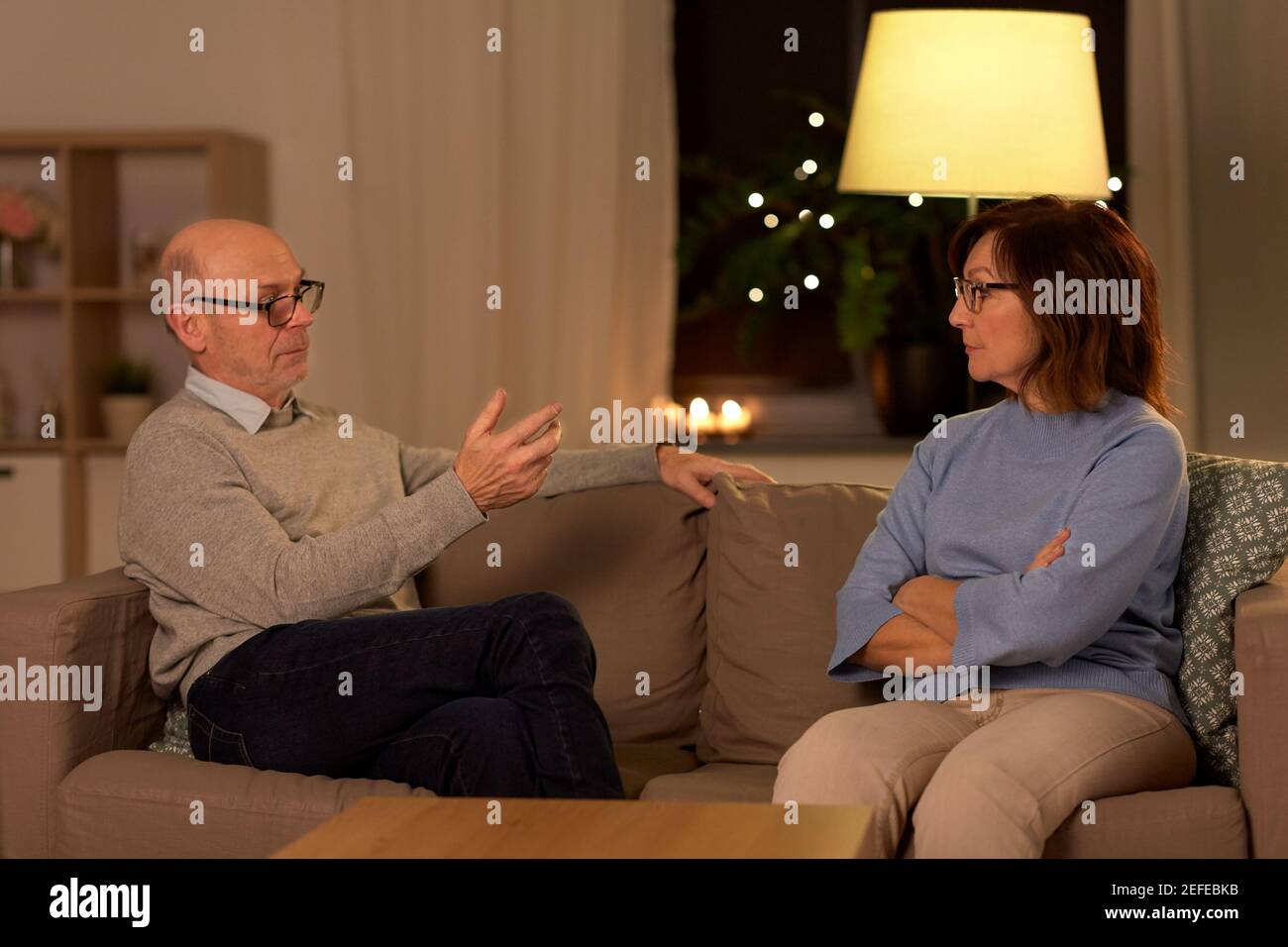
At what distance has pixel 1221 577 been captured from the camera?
191 centimetres

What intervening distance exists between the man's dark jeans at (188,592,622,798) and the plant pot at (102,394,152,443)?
2.07 m

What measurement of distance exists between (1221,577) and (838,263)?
2160 mm

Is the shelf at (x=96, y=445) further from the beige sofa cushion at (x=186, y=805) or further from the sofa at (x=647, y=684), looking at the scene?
the beige sofa cushion at (x=186, y=805)

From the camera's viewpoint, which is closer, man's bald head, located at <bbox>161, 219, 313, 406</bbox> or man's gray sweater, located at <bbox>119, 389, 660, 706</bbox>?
man's gray sweater, located at <bbox>119, 389, 660, 706</bbox>

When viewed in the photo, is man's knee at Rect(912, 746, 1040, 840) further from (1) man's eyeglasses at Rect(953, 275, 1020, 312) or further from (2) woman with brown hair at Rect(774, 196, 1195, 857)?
→ (1) man's eyeglasses at Rect(953, 275, 1020, 312)

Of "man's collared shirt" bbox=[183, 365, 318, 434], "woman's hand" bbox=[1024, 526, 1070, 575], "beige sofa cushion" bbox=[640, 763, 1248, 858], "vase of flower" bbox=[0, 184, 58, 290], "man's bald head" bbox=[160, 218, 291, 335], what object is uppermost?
"vase of flower" bbox=[0, 184, 58, 290]

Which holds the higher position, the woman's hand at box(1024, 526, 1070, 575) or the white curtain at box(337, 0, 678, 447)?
the white curtain at box(337, 0, 678, 447)

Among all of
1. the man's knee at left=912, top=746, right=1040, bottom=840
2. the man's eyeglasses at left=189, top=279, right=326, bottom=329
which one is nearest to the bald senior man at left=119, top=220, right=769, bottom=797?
the man's eyeglasses at left=189, top=279, right=326, bottom=329

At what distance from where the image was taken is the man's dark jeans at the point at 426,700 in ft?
5.92

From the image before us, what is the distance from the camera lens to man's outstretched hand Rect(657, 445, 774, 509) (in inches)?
90.7

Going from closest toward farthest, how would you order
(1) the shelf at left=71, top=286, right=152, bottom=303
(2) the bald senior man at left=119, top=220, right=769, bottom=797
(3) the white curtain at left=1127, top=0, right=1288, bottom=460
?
(2) the bald senior man at left=119, top=220, right=769, bottom=797 → (3) the white curtain at left=1127, top=0, right=1288, bottom=460 → (1) the shelf at left=71, top=286, right=152, bottom=303

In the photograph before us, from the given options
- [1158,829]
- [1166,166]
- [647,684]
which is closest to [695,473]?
[647,684]

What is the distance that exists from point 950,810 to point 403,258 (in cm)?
265

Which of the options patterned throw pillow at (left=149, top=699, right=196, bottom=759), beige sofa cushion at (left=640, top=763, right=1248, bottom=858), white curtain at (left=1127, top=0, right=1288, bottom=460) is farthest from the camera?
white curtain at (left=1127, top=0, right=1288, bottom=460)
